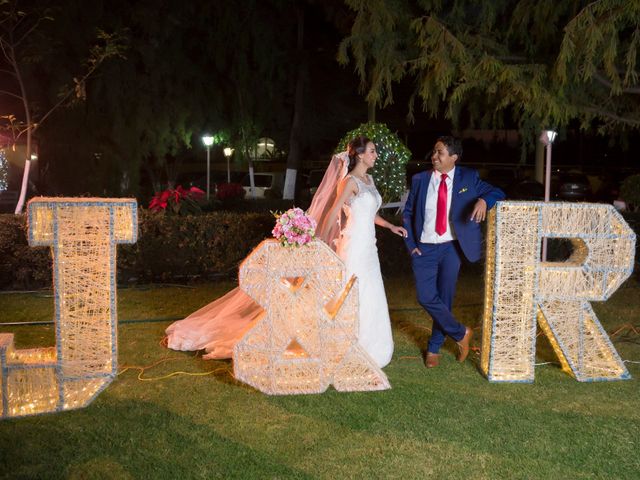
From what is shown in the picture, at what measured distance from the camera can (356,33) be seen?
943 centimetres

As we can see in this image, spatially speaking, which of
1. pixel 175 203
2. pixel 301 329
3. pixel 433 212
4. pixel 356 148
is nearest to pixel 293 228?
pixel 301 329

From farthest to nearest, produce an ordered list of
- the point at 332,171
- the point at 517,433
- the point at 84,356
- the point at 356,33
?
the point at 356,33, the point at 332,171, the point at 84,356, the point at 517,433

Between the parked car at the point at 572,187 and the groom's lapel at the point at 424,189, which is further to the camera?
the parked car at the point at 572,187

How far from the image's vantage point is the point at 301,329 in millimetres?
5285

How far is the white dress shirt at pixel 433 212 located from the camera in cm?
607

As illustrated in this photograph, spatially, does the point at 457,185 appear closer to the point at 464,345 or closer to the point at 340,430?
the point at 464,345

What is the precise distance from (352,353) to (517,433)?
4.36ft

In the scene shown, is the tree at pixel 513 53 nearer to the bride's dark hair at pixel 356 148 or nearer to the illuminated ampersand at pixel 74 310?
the bride's dark hair at pixel 356 148

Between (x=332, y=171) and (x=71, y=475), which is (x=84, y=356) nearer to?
(x=71, y=475)

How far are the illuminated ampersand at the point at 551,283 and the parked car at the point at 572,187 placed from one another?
2037 centimetres

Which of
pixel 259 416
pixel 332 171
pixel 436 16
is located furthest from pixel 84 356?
pixel 436 16

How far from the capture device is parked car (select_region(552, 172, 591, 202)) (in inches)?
992

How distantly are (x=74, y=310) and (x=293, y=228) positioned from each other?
1675mm

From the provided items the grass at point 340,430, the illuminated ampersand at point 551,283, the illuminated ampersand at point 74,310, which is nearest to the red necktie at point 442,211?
the illuminated ampersand at point 551,283
